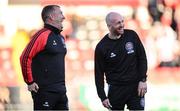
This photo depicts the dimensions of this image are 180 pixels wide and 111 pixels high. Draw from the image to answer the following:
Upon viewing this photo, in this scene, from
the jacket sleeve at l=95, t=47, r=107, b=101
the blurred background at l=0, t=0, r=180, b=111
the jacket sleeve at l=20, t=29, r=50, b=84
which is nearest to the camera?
the jacket sleeve at l=20, t=29, r=50, b=84

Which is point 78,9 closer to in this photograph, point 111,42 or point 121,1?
point 121,1

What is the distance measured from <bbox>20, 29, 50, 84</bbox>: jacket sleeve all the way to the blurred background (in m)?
4.21

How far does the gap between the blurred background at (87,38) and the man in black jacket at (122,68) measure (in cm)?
393

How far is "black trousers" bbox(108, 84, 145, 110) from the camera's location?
282 inches

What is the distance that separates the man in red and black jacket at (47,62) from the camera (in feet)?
22.6

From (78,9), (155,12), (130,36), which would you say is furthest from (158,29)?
(130,36)

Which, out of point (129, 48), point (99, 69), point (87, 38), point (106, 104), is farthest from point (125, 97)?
point (87, 38)

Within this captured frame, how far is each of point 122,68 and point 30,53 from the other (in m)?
0.98

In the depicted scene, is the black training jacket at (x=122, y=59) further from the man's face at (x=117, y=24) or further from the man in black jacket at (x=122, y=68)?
the man's face at (x=117, y=24)

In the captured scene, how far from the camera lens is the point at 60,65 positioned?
6.99 metres

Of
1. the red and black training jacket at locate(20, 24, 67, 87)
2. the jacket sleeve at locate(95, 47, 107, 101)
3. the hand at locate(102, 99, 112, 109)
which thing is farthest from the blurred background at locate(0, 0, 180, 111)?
the red and black training jacket at locate(20, 24, 67, 87)

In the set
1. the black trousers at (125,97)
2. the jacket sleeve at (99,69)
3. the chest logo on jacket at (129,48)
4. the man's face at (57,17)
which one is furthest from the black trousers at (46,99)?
the chest logo on jacket at (129,48)

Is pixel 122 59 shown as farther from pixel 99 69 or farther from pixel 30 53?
→ pixel 30 53

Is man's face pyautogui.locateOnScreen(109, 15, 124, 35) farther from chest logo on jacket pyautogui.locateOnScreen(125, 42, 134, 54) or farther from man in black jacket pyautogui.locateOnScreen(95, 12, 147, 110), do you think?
chest logo on jacket pyautogui.locateOnScreen(125, 42, 134, 54)
